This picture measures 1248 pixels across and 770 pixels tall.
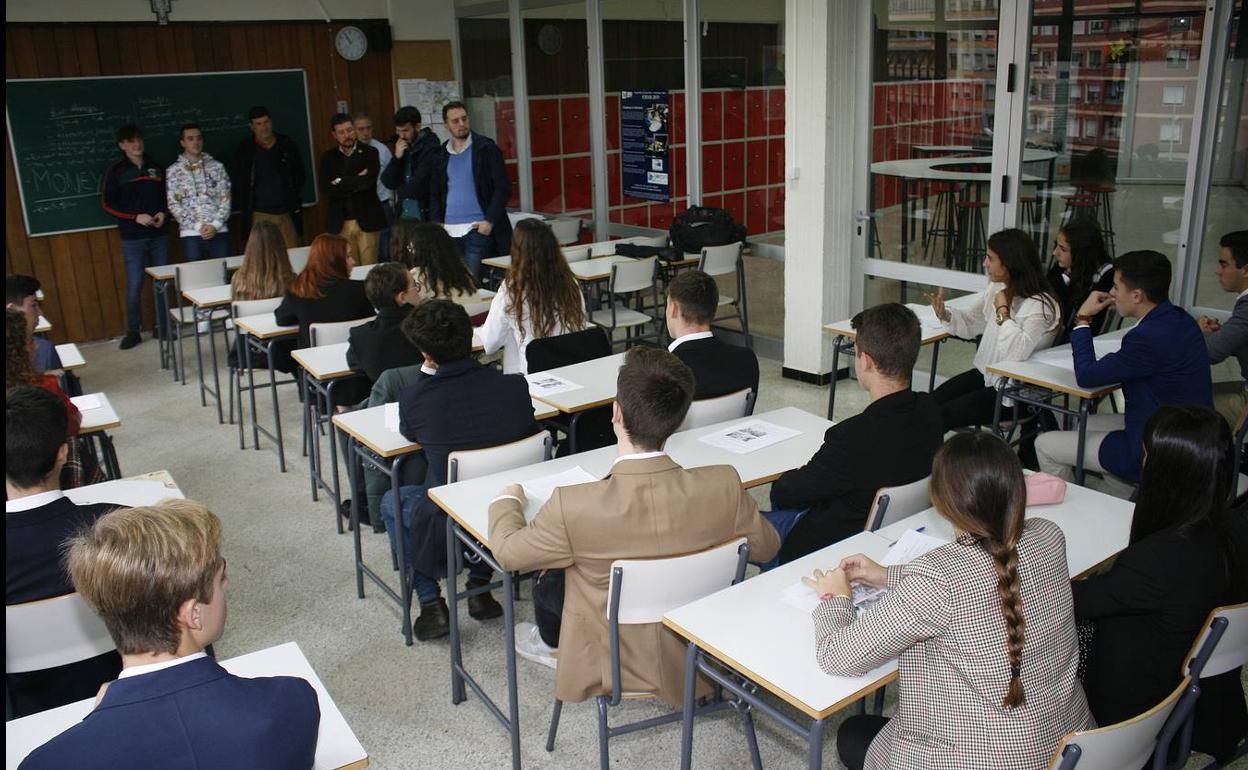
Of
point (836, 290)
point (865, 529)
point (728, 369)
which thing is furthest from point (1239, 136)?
point (865, 529)

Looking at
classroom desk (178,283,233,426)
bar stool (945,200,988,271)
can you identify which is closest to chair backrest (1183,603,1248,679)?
bar stool (945,200,988,271)

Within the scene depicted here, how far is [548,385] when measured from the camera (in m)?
4.11

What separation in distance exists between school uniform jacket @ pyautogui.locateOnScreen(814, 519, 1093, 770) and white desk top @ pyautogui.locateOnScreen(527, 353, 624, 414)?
6.54ft

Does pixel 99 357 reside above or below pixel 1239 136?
below

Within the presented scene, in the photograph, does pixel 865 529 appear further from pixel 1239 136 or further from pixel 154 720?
pixel 1239 136

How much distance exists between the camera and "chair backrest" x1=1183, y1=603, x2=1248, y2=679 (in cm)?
211

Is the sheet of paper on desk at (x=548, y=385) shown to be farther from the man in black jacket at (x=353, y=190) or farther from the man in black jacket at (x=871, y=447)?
the man in black jacket at (x=353, y=190)

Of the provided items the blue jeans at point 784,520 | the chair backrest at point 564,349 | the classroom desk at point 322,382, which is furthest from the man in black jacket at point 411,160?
the blue jeans at point 784,520

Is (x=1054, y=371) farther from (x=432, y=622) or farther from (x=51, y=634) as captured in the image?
(x=51, y=634)

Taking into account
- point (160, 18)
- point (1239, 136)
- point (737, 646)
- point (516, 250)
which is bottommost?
point (737, 646)

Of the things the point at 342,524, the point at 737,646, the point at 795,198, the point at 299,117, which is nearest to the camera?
the point at 737,646

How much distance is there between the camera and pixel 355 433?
357cm

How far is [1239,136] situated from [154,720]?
16.7 ft

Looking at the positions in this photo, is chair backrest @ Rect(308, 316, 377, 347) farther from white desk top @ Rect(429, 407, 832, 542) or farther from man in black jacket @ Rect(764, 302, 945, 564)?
man in black jacket @ Rect(764, 302, 945, 564)
